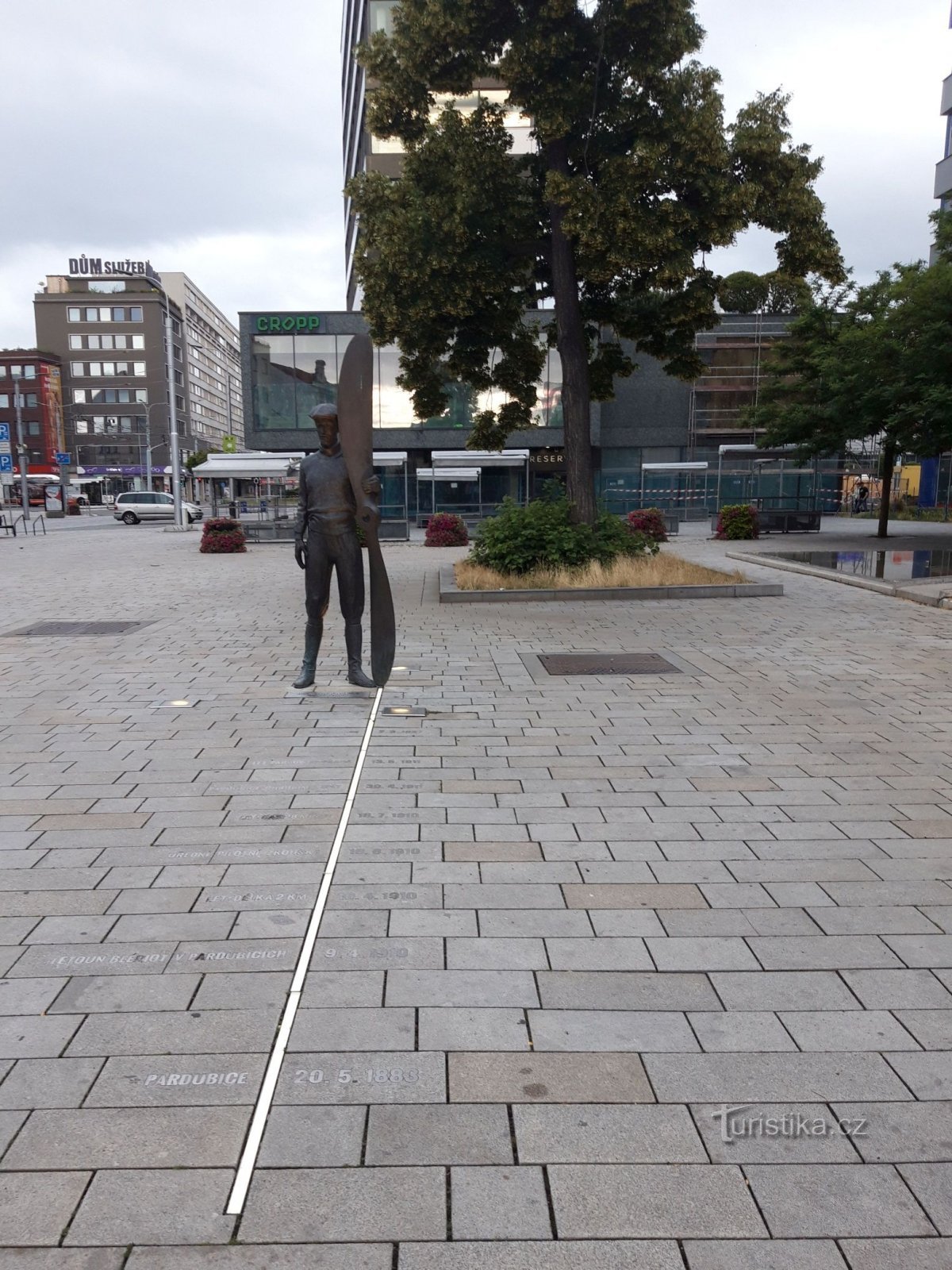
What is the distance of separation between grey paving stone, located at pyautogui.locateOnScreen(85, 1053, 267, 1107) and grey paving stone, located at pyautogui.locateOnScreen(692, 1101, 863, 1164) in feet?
4.23

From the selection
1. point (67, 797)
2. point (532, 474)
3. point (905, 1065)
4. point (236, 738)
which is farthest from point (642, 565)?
point (532, 474)

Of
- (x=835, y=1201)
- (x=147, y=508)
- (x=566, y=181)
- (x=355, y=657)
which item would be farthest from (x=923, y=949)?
(x=147, y=508)

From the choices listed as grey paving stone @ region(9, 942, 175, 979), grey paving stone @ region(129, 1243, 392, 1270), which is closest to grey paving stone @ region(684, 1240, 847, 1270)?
grey paving stone @ region(129, 1243, 392, 1270)

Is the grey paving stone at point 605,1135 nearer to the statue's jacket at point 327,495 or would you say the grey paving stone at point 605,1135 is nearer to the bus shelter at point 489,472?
the statue's jacket at point 327,495

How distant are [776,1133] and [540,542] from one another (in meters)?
13.1

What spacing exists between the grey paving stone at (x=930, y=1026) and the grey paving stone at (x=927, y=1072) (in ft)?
0.16

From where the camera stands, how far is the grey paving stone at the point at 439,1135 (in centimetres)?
258

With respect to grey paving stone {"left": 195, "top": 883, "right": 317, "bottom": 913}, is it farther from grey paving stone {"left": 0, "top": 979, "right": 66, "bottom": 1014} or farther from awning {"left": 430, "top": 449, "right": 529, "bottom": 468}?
awning {"left": 430, "top": 449, "right": 529, "bottom": 468}

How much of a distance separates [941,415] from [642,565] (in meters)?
8.13

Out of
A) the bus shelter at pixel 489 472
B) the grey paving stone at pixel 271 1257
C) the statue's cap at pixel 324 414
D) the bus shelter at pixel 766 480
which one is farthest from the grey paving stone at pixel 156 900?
the bus shelter at pixel 766 480

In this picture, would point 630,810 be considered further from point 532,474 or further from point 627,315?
point 532,474

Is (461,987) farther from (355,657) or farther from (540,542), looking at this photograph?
(540,542)

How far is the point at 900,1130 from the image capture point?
270 cm

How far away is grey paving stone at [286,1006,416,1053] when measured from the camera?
121 inches
